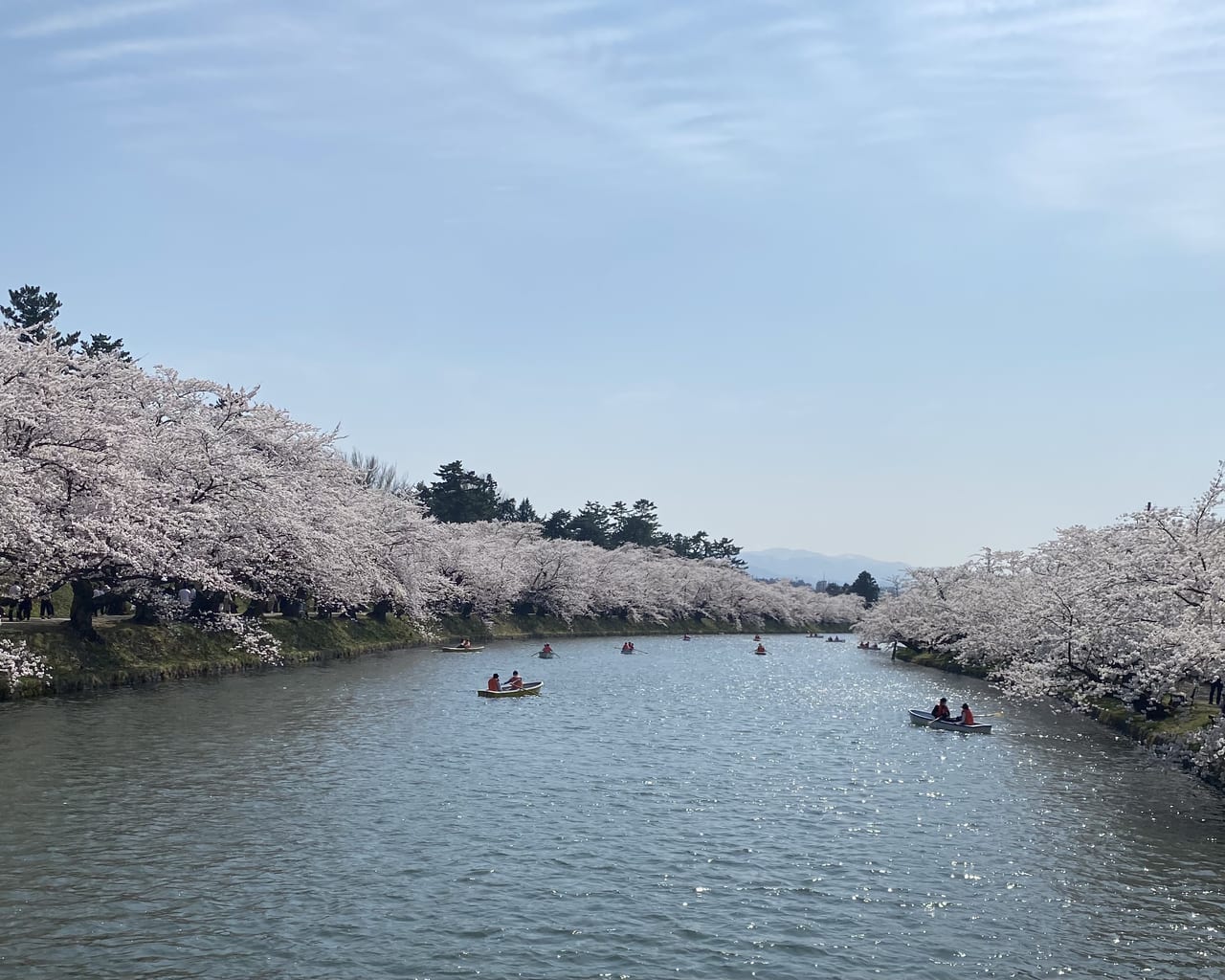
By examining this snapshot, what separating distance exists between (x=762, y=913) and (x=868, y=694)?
159ft

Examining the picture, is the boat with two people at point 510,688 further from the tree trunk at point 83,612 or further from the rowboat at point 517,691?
the tree trunk at point 83,612

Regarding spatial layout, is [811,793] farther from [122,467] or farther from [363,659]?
[363,659]

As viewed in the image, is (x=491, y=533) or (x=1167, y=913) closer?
(x=1167, y=913)

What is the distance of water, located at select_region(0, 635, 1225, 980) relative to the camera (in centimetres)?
1714

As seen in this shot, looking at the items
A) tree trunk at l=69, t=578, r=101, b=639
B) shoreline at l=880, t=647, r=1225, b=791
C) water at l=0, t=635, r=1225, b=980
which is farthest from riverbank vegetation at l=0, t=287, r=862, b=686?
shoreline at l=880, t=647, r=1225, b=791

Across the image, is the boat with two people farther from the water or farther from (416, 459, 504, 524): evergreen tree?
(416, 459, 504, 524): evergreen tree

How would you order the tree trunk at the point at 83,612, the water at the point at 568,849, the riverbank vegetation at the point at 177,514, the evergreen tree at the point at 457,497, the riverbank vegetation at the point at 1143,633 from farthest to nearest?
the evergreen tree at the point at 457,497, the tree trunk at the point at 83,612, the riverbank vegetation at the point at 177,514, the riverbank vegetation at the point at 1143,633, the water at the point at 568,849

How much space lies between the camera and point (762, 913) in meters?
19.5

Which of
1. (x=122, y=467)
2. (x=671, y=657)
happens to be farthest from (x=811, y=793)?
(x=671, y=657)

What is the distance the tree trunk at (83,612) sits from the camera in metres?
45.4

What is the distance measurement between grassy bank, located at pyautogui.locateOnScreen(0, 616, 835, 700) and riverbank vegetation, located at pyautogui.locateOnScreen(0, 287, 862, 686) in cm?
52

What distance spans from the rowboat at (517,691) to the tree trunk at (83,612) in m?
18.8

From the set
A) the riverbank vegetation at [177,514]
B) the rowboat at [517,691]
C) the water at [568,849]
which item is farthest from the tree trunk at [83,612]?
the rowboat at [517,691]

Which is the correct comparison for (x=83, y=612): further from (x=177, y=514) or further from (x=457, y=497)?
(x=457, y=497)
